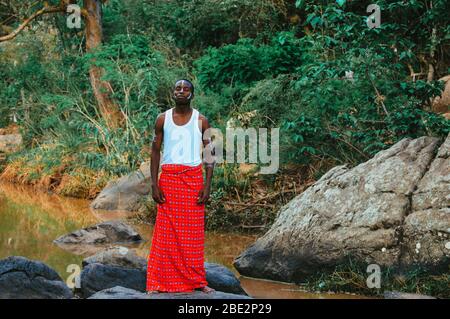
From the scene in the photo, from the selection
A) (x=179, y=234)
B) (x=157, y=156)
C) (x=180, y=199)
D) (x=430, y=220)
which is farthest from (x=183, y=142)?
(x=430, y=220)

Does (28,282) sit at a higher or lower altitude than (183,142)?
lower

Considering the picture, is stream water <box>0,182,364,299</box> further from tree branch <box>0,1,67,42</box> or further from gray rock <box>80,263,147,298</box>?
tree branch <box>0,1,67,42</box>

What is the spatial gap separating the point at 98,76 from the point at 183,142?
10.3m

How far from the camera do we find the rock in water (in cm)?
1012

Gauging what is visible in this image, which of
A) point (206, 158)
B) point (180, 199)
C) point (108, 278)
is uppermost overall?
point (206, 158)

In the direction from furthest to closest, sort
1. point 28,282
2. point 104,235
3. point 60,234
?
point 60,234 < point 104,235 < point 28,282

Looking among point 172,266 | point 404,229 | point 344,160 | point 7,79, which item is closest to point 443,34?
point 344,160

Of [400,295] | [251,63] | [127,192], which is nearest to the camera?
[400,295]

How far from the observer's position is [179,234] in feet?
21.5

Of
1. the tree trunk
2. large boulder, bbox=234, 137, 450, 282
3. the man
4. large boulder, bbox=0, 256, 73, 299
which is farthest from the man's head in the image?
the tree trunk

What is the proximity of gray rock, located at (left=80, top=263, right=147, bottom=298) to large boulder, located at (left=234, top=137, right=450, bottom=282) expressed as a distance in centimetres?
143

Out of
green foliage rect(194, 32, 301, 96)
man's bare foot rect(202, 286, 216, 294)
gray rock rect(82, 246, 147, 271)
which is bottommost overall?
man's bare foot rect(202, 286, 216, 294)

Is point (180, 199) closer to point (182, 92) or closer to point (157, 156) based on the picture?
point (157, 156)

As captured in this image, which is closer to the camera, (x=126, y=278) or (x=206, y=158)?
(x=206, y=158)
